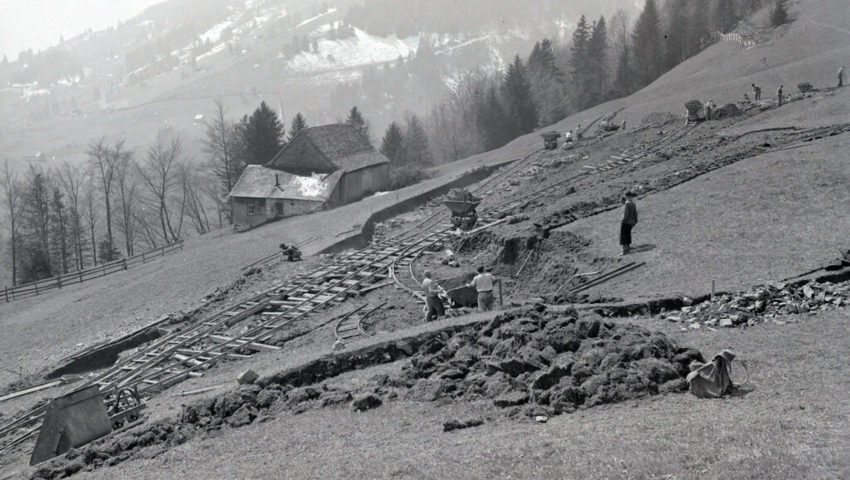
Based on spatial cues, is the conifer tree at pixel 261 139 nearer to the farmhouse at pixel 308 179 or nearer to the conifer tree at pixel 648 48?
the farmhouse at pixel 308 179

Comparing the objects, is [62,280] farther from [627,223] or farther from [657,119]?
[657,119]

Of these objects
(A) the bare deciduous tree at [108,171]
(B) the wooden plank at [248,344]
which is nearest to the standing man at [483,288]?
(B) the wooden plank at [248,344]

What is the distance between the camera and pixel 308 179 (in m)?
52.6

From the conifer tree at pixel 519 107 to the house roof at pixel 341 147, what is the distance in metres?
23.2

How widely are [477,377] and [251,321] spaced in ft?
45.0

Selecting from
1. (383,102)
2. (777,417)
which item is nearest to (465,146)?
(777,417)

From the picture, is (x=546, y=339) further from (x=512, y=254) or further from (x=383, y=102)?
(x=383, y=102)

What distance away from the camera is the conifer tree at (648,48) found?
8106cm

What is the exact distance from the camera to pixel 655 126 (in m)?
45.4

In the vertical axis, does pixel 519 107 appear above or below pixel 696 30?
below

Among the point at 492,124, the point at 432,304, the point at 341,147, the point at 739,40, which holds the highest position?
the point at 739,40

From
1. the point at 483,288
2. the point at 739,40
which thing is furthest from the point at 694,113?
the point at 739,40

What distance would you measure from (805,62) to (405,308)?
4307 cm

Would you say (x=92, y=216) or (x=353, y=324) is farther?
(x=92, y=216)
